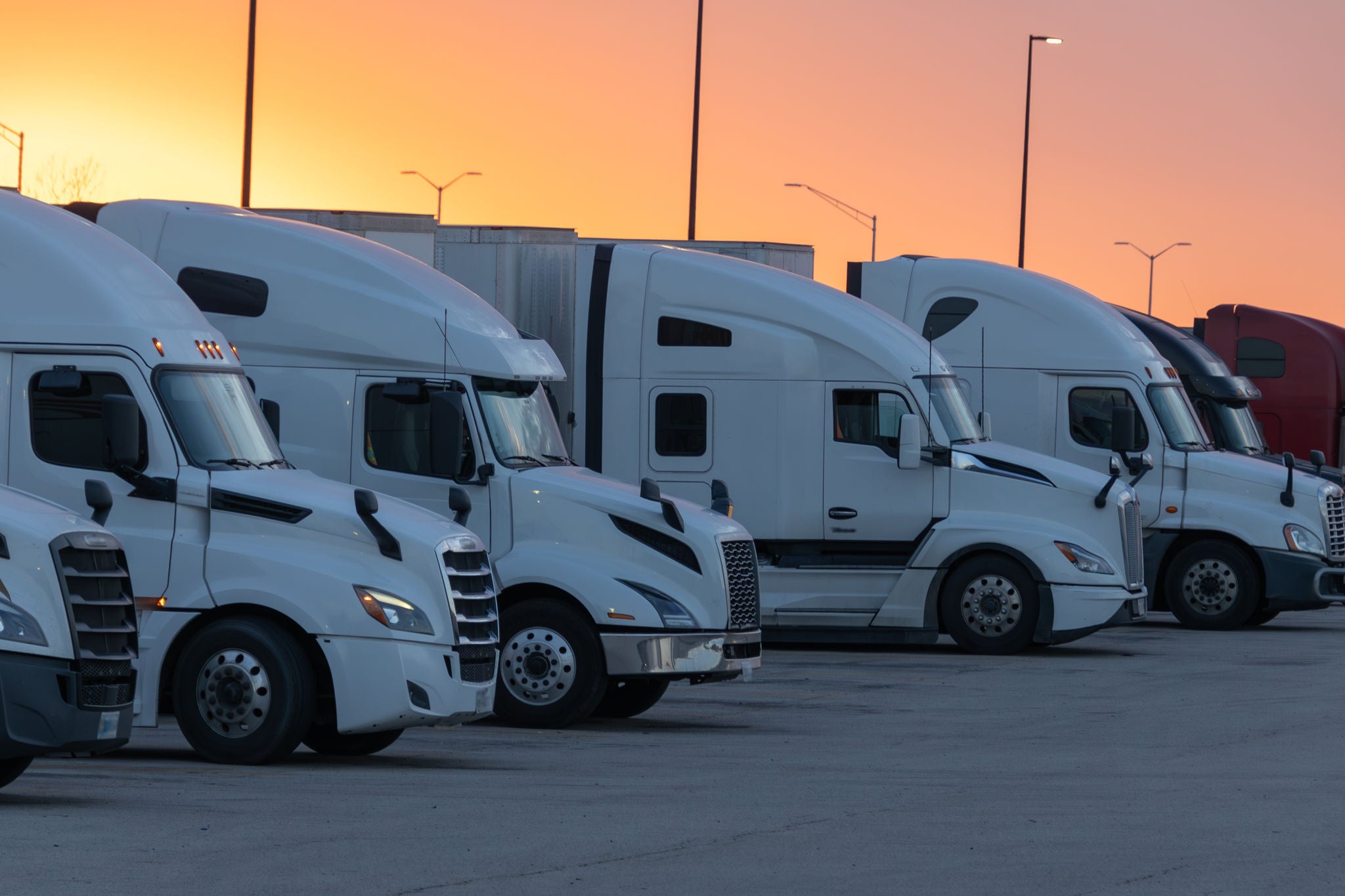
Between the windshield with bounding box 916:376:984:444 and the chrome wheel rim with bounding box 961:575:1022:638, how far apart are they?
4.54 feet

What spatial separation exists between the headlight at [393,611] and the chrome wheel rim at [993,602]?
9729mm

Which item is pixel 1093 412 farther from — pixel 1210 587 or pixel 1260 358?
pixel 1260 358

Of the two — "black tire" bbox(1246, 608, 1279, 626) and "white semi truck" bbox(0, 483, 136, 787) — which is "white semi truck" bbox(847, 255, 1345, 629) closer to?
"black tire" bbox(1246, 608, 1279, 626)

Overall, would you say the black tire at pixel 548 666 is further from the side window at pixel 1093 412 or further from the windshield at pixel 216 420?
the side window at pixel 1093 412

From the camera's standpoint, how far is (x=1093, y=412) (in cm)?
2405

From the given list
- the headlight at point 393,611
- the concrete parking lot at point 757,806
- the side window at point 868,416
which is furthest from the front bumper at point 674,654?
the side window at point 868,416

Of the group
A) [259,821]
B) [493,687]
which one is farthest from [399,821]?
[493,687]

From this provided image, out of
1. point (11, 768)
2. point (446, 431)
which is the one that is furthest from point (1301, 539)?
point (11, 768)

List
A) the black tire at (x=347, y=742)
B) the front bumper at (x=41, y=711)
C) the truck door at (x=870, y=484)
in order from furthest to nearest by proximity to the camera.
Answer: the truck door at (x=870, y=484), the black tire at (x=347, y=742), the front bumper at (x=41, y=711)

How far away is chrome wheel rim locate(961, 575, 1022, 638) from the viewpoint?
21125 mm

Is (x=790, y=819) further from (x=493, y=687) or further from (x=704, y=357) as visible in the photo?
(x=704, y=357)

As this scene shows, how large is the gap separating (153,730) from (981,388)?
39.4 ft

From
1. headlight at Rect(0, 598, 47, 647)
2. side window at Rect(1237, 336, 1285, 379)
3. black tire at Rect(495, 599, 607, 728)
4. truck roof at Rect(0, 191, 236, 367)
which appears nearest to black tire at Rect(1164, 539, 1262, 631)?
side window at Rect(1237, 336, 1285, 379)

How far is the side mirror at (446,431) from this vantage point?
14.9m
